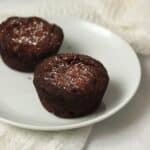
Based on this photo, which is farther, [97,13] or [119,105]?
[97,13]

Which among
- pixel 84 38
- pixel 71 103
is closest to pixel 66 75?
pixel 71 103

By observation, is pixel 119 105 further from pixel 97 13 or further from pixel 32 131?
pixel 97 13

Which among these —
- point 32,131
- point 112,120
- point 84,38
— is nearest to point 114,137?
point 112,120

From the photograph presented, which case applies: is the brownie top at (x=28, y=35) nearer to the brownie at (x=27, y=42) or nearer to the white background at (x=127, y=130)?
the brownie at (x=27, y=42)

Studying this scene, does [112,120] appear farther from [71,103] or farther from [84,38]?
[84,38]

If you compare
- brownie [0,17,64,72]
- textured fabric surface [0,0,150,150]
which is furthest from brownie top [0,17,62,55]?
textured fabric surface [0,0,150,150]

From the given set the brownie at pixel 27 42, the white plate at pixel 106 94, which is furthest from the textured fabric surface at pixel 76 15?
the brownie at pixel 27 42
